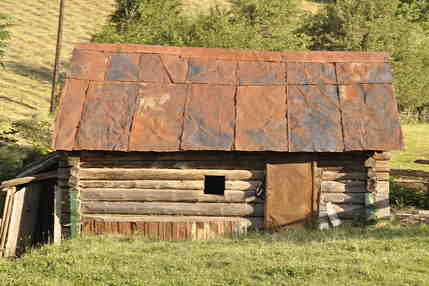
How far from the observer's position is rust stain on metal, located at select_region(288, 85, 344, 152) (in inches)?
456

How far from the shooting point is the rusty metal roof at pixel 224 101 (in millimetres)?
11656

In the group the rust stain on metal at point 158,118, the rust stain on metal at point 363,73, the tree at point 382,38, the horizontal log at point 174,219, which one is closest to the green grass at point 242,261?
the horizontal log at point 174,219

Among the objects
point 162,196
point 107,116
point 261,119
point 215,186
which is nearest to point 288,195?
point 261,119

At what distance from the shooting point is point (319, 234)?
11211 mm

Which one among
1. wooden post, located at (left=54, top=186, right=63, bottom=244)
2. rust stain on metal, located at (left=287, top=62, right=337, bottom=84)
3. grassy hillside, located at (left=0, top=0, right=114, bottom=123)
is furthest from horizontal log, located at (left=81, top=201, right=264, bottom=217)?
grassy hillside, located at (left=0, top=0, right=114, bottom=123)

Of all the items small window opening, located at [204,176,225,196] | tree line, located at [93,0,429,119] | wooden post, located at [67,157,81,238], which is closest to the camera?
wooden post, located at [67,157,81,238]

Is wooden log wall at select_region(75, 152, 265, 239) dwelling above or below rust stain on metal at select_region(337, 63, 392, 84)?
below

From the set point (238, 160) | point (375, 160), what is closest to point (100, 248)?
point (238, 160)

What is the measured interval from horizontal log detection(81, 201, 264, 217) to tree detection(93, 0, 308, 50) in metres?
15.3

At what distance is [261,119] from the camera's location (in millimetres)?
12188

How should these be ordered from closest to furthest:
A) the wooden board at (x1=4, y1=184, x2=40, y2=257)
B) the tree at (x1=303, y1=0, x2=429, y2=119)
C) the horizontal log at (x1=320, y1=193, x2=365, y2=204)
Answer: the horizontal log at (x1=320, y1=193, x2=365, y2=204)
the wooden board at (x1=4, y1=184, x2=40, y2=257)
the tree at (x1=303, y1=0, x2=429, y2=119)

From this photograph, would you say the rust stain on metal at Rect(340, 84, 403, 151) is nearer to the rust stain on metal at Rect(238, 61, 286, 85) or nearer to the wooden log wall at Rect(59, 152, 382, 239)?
the wooden log wall at Rect(59, 152, 382, 239)

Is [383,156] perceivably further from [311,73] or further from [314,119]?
[311,73]

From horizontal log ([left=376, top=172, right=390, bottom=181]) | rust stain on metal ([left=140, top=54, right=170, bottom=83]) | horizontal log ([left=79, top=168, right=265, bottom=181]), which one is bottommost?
horizontal log ([left=79, top=168, right=265, bottom=181])
